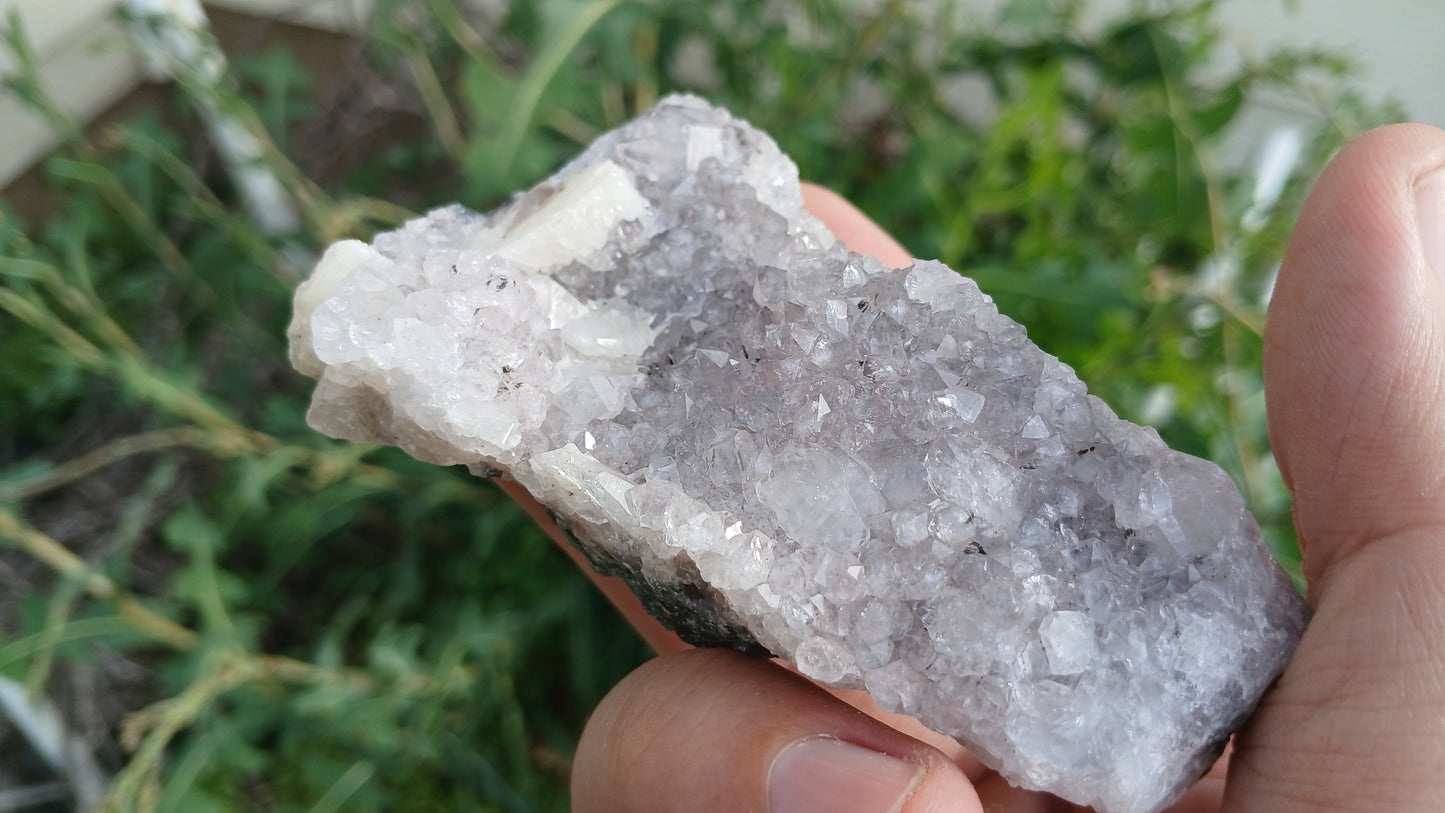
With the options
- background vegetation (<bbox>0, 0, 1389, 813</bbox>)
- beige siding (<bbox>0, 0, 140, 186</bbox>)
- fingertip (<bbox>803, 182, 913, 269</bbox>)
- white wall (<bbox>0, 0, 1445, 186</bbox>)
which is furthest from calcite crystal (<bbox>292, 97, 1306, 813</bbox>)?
white wall (<bbox>0, 0, 1445, 186</bbox>)

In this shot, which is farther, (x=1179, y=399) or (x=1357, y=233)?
(x=1179, y=399)

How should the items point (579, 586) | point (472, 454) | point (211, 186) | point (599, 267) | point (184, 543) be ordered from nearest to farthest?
point (472, 454) < point (599, 267) < point (184, 543) < point (579, 586) < point (211, 186)

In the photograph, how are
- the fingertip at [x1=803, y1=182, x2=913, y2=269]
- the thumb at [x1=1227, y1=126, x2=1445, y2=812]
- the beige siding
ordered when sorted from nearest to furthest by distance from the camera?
the thumb at [x1=1227, y1=126, x2=1445, y2=812], the fingertip at [x1=803, y1=182, x2=913, y2=269], the beige siding

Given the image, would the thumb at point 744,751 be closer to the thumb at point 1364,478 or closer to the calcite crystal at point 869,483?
the calcite crystal at point 869,483

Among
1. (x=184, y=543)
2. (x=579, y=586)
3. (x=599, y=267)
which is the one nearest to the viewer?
(x=599, y=267)

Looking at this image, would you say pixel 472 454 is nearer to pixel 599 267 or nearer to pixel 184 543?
pixel 599 267

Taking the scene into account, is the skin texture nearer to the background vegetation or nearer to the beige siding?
the background vegetation

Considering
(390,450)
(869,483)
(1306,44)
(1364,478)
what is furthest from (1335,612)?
(1306,44)

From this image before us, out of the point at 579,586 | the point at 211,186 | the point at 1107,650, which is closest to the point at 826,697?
the point at 1107,650
